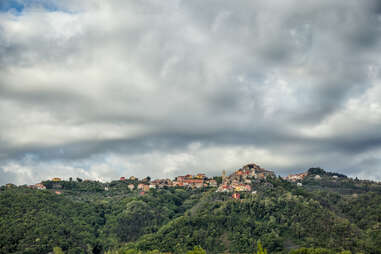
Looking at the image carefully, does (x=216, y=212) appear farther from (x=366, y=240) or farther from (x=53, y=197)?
(x=53, y=197)

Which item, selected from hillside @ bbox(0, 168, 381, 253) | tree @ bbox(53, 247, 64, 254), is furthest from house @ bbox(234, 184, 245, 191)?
tree @ bbox(53, 247, 64, 254)

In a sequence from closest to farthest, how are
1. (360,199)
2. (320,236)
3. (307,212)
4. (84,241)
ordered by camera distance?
(320,236), (307,212), (84,241), (360,199)

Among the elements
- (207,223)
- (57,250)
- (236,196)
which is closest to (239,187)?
(236,196)

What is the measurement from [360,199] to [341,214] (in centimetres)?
1948

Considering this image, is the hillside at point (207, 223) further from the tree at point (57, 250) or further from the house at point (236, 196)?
the tree at point (57, 250)

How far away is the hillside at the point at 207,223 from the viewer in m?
125

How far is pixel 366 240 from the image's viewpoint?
4818 inches

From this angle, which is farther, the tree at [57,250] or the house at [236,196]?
the house at [236,196]

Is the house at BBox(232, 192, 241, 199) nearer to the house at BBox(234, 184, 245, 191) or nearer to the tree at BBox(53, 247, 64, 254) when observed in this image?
the house at BBox(234, 184, 245, 191)

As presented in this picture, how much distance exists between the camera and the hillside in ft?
411

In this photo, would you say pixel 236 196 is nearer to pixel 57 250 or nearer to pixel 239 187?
pixel 239 187

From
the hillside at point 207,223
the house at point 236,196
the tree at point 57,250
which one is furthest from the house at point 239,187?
the tree at point 57,250

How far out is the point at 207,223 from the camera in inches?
5605

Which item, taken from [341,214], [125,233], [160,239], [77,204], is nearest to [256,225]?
[160,239]
